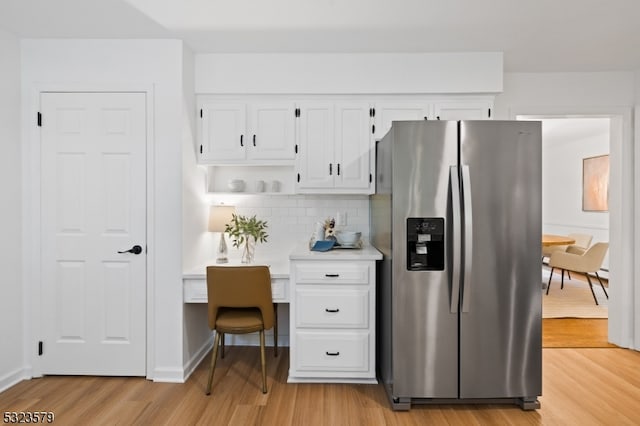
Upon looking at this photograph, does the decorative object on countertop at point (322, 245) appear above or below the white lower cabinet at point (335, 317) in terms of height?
above

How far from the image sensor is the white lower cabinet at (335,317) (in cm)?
275

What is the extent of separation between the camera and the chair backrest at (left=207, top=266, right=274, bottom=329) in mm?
2629

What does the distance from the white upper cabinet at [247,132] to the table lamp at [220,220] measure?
1.34ft

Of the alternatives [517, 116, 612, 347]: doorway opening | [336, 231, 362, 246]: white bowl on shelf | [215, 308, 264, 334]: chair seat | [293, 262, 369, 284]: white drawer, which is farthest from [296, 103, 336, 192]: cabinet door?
[517, 116, 612, 347]: doorway opening

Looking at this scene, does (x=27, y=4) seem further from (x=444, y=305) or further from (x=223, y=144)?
(x=444, y=305)

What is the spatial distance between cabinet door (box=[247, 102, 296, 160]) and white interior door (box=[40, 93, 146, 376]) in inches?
33.2

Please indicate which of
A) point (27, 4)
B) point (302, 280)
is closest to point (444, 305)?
point (302, 280)

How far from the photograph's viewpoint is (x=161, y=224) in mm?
2879

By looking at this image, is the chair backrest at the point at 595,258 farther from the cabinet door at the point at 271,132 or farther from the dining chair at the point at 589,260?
the cabinet door at the point at 271,132

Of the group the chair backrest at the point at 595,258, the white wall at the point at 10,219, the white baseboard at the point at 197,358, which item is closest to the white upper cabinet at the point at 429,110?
the white baseboard at the point at 197,358

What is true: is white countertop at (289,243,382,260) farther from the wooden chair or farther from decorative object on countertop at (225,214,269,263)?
decorative object on countertop at (225,214,269,263)

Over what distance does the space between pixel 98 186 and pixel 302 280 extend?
1701 millimetres

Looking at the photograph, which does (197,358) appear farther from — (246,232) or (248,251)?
(246,232)

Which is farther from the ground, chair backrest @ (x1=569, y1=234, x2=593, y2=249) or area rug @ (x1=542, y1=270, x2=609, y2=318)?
chair backrest @ (x1=569, y1=234, x2=593, y2=249)
